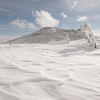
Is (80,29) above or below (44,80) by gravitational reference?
above

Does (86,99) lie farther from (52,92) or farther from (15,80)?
(15,80)

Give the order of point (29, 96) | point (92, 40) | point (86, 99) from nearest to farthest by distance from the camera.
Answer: point (86, 99) → point (29, 96) → point (92, 40)

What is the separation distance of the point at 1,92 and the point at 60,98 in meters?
1.26

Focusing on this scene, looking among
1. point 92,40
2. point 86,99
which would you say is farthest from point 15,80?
point 92,40

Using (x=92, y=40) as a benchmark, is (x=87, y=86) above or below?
below

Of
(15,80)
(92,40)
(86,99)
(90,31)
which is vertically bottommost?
(86,99)

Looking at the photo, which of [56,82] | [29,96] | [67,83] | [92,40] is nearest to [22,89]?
[29,96]

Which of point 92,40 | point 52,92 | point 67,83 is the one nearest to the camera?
point 52,92

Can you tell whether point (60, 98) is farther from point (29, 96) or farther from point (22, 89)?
point (22, 89)

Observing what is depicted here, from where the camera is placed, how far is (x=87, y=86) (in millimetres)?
1793

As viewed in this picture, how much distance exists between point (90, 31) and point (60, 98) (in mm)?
8749

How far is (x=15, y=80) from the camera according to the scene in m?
2.18

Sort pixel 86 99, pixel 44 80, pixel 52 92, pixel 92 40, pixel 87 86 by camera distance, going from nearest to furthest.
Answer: pixel 86 99 → pixel 52 92 → pixel 87 86 → pixel 44 80 → pixel 92 40

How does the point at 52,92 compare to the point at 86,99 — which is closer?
the point at 86,99
